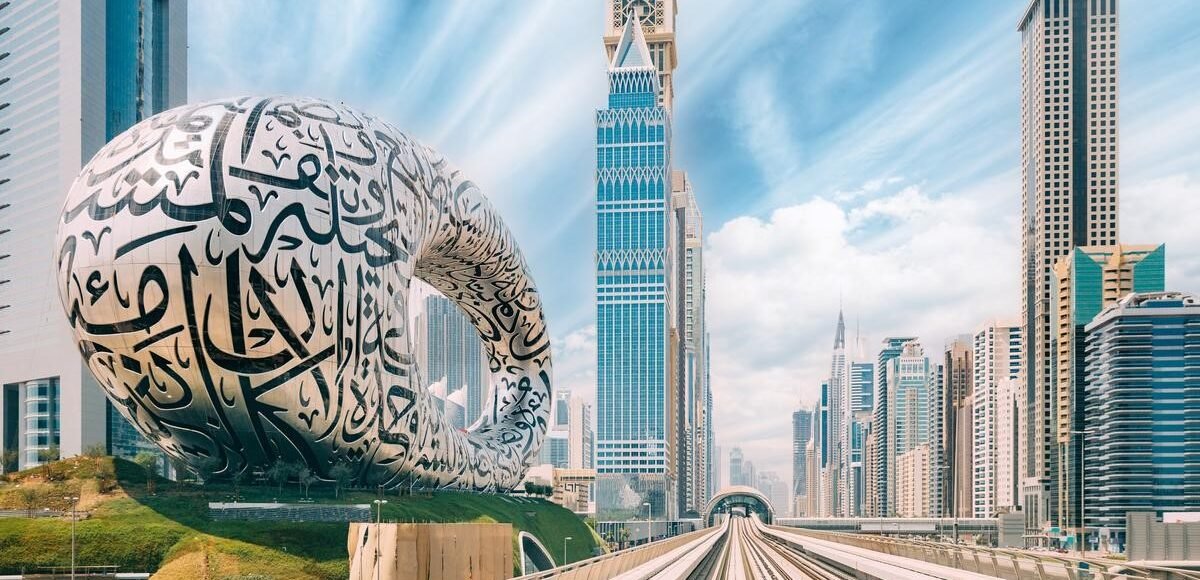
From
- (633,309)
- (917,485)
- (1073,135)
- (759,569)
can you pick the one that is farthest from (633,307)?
(759,569)

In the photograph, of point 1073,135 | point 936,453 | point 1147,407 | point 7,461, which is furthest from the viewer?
point 936,453

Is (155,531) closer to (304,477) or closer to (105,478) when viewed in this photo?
(105,478)

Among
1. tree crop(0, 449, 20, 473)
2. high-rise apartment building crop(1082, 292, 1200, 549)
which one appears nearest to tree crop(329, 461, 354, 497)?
tree crop(0, 449, 20, 473)

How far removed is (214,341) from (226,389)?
1522 millimetres

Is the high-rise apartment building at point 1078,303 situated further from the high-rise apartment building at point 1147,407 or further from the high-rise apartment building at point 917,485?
the high-rise apartment building at point 917,485

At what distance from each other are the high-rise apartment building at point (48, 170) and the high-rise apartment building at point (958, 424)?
398ft

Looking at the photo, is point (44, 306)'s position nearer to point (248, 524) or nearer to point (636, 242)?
point (248, 524)

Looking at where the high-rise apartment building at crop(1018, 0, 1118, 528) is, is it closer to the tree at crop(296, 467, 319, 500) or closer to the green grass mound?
the tree at crop(296, 467, 319, 500)

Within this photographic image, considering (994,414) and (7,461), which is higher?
(7,461)

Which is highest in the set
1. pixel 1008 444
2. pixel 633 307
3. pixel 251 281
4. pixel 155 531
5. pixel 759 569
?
pixel 633 307

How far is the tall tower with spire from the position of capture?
146m

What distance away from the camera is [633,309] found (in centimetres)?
14625

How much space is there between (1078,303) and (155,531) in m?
108

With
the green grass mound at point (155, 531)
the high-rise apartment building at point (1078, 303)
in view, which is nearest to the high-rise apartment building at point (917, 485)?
the high-rise apartment building at point (1078, 303)
